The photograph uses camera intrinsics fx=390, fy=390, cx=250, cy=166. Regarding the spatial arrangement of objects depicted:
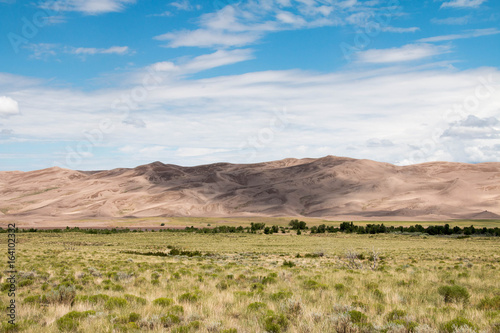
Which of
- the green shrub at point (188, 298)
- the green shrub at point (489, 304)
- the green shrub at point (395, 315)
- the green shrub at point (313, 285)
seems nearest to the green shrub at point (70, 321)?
the green shrub at point (188, 298)

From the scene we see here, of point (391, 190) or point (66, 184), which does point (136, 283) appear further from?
point (66, 184)

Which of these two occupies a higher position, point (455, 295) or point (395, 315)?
point (395, 315)

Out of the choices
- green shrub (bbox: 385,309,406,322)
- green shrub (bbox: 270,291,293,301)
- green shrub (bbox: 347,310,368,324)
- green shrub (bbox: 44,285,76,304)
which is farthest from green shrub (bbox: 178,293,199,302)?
green shrub (bbox: 385,309,406,322)

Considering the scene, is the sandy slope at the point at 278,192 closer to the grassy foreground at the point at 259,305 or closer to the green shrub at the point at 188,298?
the grassy foreground at the point at 259,305

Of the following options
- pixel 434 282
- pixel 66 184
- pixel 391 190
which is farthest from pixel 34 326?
pixel 66 184

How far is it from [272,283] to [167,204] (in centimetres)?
14024

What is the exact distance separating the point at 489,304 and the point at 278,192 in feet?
496

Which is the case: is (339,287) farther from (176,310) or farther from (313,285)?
(176,310)

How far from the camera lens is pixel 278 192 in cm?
16175

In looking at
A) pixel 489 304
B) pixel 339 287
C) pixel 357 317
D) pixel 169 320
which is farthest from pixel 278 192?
pixel 169 320

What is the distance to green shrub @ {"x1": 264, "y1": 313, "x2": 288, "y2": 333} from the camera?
7.86 metres

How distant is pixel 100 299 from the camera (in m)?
10.9

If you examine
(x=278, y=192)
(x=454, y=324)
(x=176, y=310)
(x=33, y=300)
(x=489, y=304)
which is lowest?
(x=489, y=304)

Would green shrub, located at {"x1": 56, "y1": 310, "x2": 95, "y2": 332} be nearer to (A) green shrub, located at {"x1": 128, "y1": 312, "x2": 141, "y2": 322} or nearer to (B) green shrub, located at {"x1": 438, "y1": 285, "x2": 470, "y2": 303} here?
(A) green shrub, located at {"x1": 128, "y1": 312, "x2": 141, "y2": 322}
